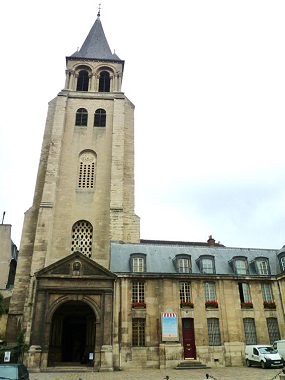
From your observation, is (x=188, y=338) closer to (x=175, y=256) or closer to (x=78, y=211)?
(x=175, y=256)

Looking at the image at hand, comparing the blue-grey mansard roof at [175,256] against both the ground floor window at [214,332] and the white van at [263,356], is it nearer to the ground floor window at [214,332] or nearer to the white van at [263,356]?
the ground floor window at [214,332]

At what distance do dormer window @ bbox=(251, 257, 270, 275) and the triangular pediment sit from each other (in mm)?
11589

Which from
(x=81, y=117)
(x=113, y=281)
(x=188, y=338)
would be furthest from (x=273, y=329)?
(x=81, y=117)

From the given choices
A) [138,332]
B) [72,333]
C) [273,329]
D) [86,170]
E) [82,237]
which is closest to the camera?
[138,332]

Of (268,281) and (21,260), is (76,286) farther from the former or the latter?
(268,281)

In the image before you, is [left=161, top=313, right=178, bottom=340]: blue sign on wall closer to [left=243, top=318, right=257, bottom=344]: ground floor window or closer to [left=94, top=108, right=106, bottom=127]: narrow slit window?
[left=243, top=318, right=257, bottom=344]: ground floor window

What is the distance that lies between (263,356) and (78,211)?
18.9 metres

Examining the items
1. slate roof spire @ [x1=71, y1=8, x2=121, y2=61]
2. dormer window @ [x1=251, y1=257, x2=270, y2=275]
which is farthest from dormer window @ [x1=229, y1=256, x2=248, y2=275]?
slate roof spire @ [x1=71, y1=8, x2=121, y2=61]

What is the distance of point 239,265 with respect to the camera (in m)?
25.7

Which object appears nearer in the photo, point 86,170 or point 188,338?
point 188,338

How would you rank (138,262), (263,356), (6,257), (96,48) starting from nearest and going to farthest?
(263,356), (138,262), (6,257), (96,48)

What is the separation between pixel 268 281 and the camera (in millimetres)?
24922

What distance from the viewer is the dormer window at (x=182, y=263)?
969 inches

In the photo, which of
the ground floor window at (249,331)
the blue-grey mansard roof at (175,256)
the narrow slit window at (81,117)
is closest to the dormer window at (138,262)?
the blue-grey mansard roof at (175,256)
